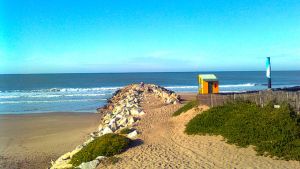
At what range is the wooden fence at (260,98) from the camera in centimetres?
1425

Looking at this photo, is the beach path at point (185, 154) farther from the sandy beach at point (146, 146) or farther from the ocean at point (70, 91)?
the ocean at point (70, 91)

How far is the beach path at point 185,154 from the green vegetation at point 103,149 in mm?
290

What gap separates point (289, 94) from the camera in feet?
48.9

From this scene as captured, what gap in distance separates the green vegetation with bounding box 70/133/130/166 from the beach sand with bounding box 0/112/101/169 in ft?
8.93

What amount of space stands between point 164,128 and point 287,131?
5.16m

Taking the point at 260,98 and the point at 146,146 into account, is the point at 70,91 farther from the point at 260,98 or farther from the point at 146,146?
the point at 146,146

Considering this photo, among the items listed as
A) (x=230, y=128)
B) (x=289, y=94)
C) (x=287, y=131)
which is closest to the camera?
(x=287, y=131)

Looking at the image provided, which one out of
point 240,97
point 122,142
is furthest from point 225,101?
point 122,142

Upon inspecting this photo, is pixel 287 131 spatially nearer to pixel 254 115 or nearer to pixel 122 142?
pixel 254 115

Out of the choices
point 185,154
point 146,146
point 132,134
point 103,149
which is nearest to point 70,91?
point 132,134

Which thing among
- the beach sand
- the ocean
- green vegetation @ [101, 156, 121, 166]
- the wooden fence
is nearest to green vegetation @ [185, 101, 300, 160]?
the wooden fence

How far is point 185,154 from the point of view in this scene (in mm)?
11938

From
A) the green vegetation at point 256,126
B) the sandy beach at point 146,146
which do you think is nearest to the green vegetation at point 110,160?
the sandy beach at point 146,146

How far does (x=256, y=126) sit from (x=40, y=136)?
1193 centimetres
